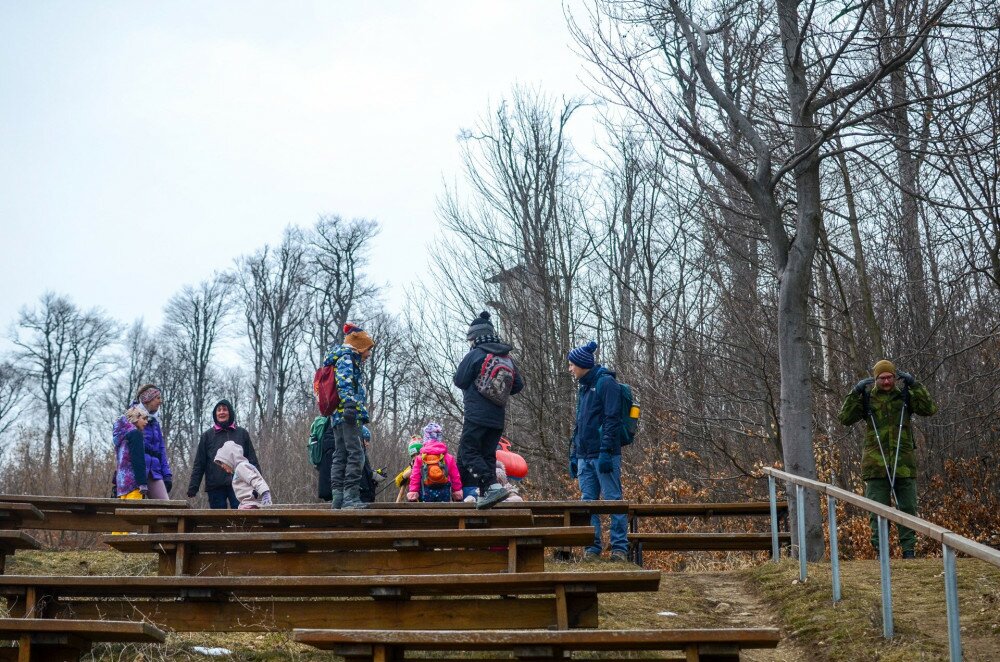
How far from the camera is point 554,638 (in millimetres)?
4867

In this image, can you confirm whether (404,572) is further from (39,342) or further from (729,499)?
(39,342)

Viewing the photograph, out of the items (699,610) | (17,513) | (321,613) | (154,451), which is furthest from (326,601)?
(154,451)

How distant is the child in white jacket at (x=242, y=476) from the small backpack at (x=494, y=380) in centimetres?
363

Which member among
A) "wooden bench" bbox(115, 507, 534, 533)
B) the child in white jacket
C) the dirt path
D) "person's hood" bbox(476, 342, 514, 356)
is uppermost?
"person's hood" bbox(476, 342, 514, 356)

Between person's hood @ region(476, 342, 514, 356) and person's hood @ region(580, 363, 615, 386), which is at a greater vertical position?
person's hood @ region(476, 342, 514, 356)

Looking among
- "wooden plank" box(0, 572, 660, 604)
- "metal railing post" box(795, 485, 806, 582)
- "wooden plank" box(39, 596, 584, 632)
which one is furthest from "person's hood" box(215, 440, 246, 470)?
"metal railing post" box(795, 485, 806, 582)

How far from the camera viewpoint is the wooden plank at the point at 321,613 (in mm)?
6363

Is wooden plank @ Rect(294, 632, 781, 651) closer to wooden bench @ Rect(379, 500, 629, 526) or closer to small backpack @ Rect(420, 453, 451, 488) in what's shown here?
wooden bench @ Rect(379, 500, 629, 526)

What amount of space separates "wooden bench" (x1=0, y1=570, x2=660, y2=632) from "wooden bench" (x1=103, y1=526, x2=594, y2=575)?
24.9 inches

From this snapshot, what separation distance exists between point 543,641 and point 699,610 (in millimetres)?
4152

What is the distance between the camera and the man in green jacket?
36.5 ft

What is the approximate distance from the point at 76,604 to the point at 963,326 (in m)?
14.6

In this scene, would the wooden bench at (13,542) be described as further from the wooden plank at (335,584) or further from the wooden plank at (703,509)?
the wooden plank at (703,509)

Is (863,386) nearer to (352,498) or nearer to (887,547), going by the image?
(887,547)
